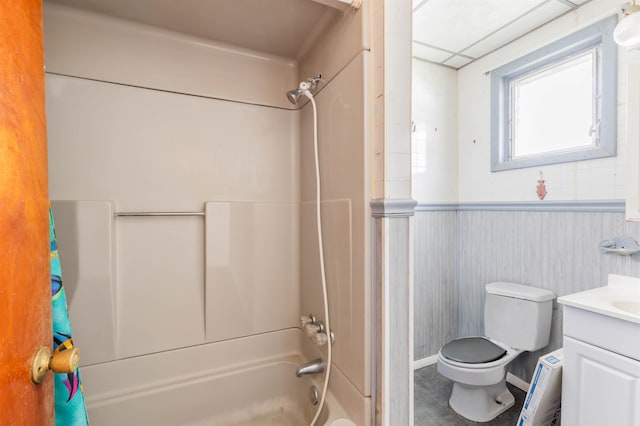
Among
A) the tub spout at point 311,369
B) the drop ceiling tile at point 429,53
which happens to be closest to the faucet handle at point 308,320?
the tub spout at point 311,369

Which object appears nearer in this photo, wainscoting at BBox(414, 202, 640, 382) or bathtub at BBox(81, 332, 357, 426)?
bathtub at BBox(81, 332, 357, 426)

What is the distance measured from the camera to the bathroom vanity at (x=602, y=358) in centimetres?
119

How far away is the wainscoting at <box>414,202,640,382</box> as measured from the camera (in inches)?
67.7

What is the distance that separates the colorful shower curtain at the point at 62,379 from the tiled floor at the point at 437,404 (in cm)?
180

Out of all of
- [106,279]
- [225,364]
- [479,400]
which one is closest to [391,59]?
[106,279]

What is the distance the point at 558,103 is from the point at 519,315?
4.74 ft

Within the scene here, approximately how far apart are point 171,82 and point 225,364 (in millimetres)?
1414

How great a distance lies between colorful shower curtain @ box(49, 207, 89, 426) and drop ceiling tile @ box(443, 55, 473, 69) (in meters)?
2.71

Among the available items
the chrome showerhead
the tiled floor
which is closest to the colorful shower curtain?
the chrome showerhead

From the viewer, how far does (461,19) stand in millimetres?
1870

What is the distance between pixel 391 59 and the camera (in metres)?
1.00

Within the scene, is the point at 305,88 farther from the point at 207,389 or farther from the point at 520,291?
the point at 520,291

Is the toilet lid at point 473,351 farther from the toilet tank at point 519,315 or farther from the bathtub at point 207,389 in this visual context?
the bathtub at point 207,389

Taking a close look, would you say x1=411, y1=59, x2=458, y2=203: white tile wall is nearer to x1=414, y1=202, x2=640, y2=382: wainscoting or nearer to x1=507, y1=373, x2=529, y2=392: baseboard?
x1=414, y1=202, x2=640, y2=382: wainscoting
